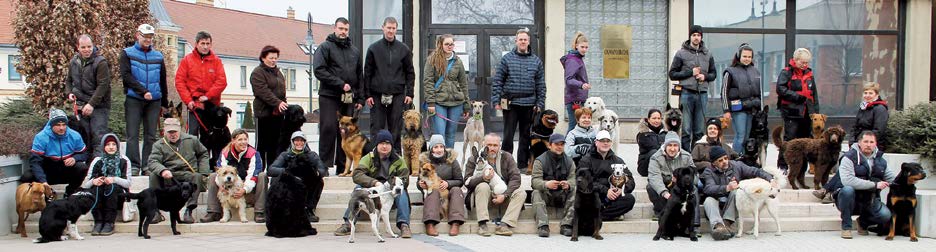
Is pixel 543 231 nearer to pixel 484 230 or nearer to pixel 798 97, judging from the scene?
pixel 484 230

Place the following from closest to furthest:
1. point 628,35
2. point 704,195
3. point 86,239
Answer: point 86,239 < point 704,195 < point 628,35

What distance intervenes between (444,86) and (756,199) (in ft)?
12.3

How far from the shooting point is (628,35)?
1673cm

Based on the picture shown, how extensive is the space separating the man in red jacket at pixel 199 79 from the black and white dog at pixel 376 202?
8.13ft

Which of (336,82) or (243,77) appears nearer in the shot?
(336,82)

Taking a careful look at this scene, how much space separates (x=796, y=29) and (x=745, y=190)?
8.90m

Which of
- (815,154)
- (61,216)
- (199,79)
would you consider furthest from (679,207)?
(61,216)

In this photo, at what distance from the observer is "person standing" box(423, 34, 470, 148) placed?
11.1m

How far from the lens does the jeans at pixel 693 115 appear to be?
37.9ft

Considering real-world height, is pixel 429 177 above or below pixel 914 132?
below

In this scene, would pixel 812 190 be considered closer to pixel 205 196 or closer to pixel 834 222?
pixel 834 222

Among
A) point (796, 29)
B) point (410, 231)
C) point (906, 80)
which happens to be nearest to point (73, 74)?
point (410, 231)

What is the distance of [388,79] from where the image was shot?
10.8 m

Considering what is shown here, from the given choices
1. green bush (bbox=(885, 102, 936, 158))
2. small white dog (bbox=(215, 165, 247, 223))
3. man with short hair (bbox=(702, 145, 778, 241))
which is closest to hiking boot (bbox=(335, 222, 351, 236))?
small white dog (bbox=(215, 165, 247, 223))
